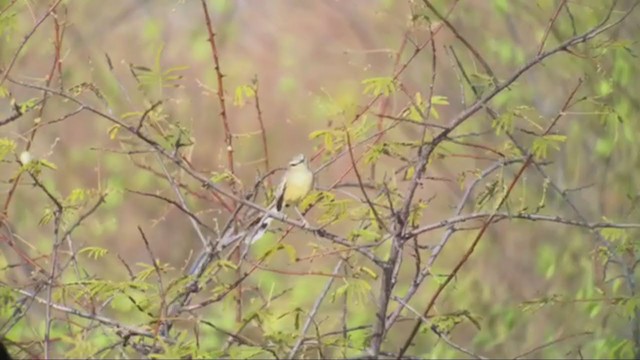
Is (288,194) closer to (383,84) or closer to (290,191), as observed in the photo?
(290,191)

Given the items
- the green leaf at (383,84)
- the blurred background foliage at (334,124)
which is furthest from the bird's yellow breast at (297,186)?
the blurred background foliage at (334,124)

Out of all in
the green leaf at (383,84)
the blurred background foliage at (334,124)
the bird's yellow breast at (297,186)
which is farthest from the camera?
the blurred background foliage at (334,124)

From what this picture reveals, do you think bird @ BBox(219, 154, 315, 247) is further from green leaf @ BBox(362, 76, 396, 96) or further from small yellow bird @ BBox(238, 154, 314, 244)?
green leaf @ BBox(362, 76, 396, 96)

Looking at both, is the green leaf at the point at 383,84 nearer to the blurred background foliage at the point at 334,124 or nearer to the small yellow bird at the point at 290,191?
the small yellow bird at the point at 290,191

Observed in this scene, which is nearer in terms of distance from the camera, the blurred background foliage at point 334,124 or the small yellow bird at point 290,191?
the small yellow bird at point 290,191

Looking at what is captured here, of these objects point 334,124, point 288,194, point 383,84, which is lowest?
point 288,194

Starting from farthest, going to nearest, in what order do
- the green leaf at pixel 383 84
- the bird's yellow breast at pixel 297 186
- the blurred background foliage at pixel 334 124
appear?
the blurred background foliage at pixel 334 124 < the bird's yellow breast at pixel 297 186 < the green leaf at pixel 383 84

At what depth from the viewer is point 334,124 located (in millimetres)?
1844

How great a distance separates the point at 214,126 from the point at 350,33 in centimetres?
44

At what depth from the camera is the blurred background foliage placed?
202 centimetres

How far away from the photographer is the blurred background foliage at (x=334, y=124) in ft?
6.64

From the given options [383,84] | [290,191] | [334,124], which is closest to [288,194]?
[290,191]

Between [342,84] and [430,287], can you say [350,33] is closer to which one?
[342,84]

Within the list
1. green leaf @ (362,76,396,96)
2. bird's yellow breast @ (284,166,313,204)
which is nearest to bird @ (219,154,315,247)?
bird's yellow breast @ (284,166,313,204)
